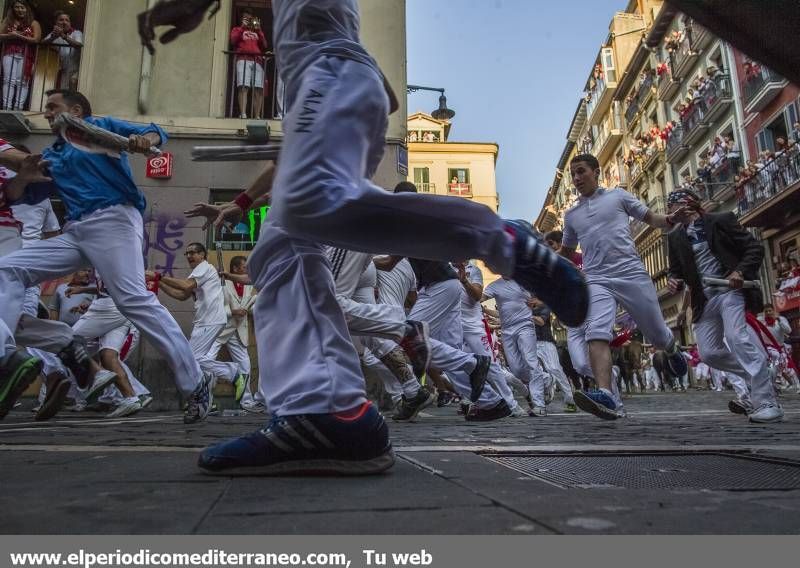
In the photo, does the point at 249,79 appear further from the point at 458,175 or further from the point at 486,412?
the point at 458,175

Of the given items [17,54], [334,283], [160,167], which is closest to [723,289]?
[334,283]

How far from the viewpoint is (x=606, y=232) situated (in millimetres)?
4809

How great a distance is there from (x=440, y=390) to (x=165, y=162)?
17.5 feet

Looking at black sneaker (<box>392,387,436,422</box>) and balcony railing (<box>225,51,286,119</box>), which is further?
balcony railing (<box>225,51,286,119</box>)

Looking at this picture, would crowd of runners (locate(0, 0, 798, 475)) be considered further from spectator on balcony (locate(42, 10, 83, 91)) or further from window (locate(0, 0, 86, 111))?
spectator on balcony (locate(42, 10, 83, 91))

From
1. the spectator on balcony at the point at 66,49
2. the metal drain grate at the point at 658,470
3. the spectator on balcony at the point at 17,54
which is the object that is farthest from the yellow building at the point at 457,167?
the metal drain grate at the point at 658,470

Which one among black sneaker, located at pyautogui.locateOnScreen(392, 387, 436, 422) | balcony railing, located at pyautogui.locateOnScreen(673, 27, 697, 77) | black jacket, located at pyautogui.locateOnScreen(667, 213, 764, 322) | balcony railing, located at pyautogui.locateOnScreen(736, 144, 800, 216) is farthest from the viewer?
balcony railing, located at pyautogui.locateOnScreen(673, 27, 697, 77)

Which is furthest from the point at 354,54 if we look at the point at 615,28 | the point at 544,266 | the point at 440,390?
the point at 615,28

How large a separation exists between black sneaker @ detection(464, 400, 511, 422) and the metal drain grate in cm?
275

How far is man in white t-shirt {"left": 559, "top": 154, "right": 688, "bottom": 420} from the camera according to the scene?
15.3 feet

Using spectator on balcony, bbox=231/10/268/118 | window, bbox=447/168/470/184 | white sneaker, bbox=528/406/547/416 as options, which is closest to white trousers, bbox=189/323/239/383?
white sneaker, bbox=528/406/547/416

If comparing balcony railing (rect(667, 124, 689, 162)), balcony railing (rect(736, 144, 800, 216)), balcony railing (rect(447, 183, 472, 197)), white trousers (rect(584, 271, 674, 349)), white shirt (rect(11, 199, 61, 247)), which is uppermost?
balcony railing (rect(447, 183, 472, 197))
